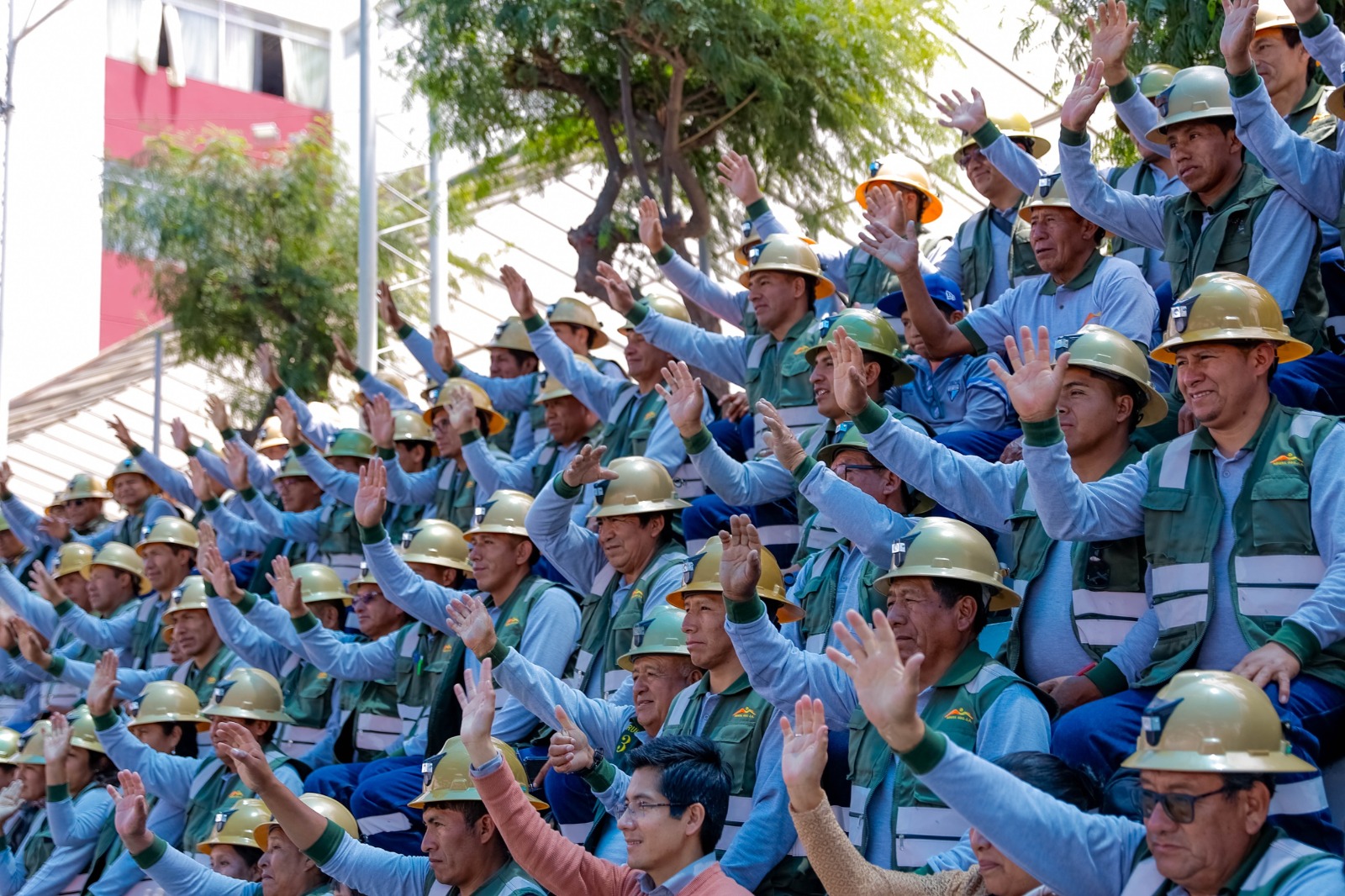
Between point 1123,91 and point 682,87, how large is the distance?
17.1 feet

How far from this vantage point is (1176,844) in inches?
136

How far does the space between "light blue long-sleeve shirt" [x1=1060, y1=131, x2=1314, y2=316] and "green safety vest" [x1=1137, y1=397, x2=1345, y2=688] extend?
144 cm

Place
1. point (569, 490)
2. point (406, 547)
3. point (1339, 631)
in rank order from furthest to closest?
point (406, 547)
point (569, 490)
point (1339, 631)

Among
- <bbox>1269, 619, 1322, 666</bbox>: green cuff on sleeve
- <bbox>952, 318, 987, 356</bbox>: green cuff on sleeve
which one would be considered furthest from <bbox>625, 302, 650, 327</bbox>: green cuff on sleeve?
<bbox>1269, 619, 1322, 666</bbox>: green cuff on sleeve

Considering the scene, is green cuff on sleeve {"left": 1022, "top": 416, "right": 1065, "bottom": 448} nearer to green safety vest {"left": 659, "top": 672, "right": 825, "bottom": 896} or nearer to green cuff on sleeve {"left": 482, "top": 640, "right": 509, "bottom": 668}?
green safety vest {"left": 659, "top": 672, "right": 825, "bottom": 896}

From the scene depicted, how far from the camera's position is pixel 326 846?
20.4 feet

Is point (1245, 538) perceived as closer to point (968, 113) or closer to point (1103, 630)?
point (1103, 630)

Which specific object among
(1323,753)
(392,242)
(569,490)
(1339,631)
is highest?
(392,242)

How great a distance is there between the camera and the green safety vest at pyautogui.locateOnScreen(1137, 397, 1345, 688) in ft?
15.1

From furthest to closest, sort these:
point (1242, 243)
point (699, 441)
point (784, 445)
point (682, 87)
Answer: point (682, 87) → point (699, 441) → point (1242, 243) → point (784, 445)

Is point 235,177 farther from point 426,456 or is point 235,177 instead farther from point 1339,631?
point 1339,631

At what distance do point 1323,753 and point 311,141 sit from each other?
1565 cm

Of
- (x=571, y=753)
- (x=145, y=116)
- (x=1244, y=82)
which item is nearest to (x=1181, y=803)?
(x=571, y=753)

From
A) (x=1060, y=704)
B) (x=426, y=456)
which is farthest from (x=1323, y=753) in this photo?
(x=426, y=456)
